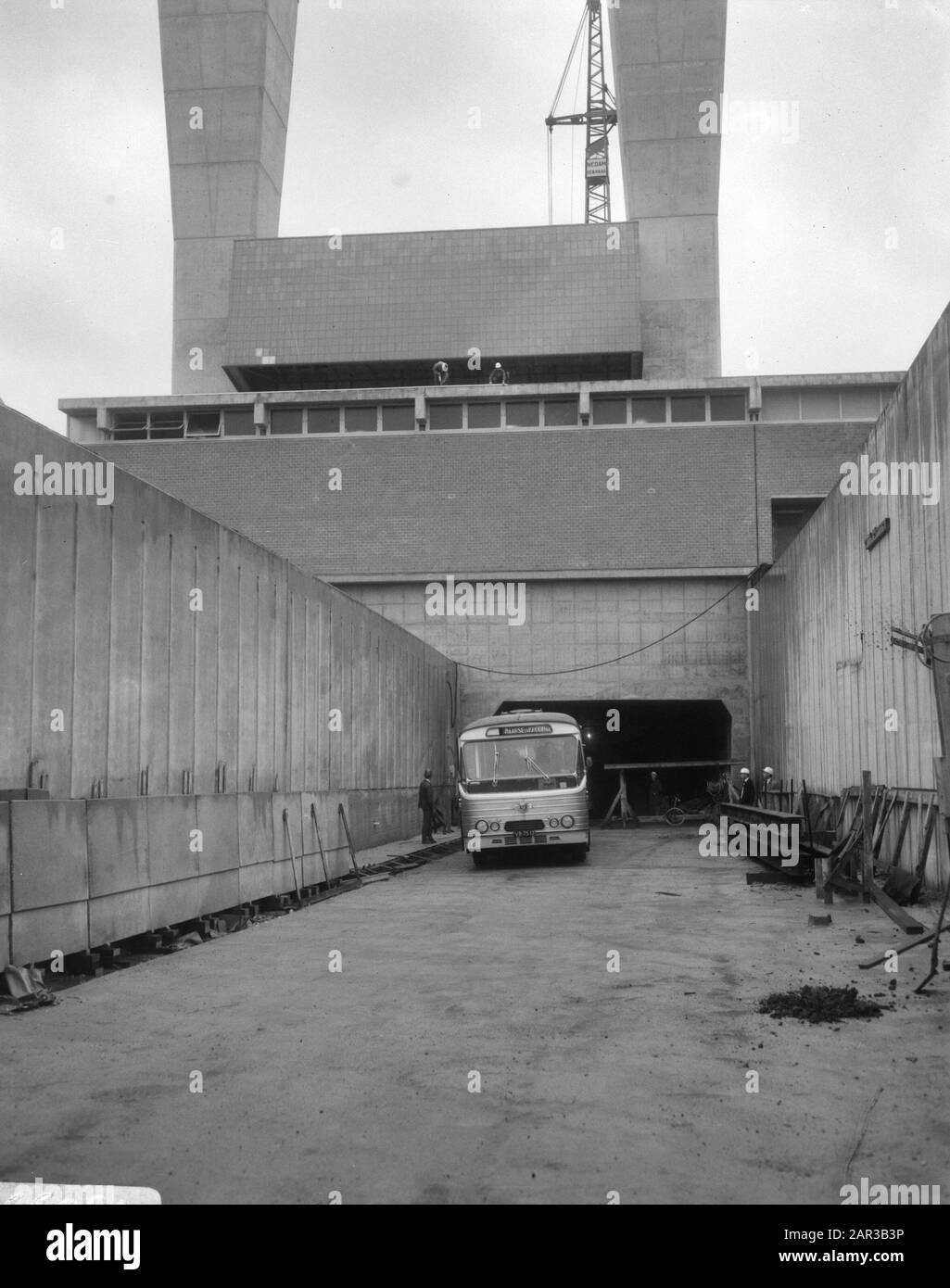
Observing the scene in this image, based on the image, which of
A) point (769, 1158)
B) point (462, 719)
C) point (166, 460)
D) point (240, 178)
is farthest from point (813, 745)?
point (240, 178)

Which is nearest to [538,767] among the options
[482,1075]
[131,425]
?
[482,1075]

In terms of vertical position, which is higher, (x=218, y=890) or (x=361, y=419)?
(x=361, y=419)

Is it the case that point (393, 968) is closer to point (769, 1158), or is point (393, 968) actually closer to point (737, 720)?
point (769, 1158)

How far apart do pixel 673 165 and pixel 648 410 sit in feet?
32.8

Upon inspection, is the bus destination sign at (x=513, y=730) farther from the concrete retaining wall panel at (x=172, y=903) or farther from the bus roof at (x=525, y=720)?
the concrete retaining wall panel at (x=172, y=903)

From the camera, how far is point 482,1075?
5.92 metres

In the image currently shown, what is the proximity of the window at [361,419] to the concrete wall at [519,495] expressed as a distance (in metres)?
0.60

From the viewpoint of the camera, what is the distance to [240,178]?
41031 mm

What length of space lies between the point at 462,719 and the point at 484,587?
3.83 meters

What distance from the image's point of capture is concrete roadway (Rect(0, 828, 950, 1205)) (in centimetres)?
443

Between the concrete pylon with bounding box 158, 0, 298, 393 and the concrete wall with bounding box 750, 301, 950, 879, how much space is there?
24177mm

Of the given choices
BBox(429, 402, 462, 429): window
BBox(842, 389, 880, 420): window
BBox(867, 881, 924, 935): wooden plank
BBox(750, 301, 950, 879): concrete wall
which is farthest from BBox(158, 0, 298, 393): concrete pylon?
BBox(867, 881, 924, 935): wooden plank

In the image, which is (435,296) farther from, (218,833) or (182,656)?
(218,833)

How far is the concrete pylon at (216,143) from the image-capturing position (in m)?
40.0
